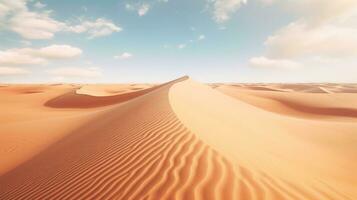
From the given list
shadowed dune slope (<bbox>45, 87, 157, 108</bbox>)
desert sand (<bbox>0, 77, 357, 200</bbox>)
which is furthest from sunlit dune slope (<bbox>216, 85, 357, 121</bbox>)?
desert sand (<bbox>0, 77, 357, 200</bbox>)

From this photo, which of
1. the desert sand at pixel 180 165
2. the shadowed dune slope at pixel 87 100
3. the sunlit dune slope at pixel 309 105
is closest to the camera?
the desert sand at pixel 180 165

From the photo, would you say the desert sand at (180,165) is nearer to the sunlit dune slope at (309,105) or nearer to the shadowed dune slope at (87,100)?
the sunlit dune slope at (309,105)

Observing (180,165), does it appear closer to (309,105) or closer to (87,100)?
(87,100)

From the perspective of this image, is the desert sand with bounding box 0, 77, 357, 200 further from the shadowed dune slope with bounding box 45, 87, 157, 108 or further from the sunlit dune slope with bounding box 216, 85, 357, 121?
the shadowed dune slope with bounding box 45, 87, 157, 108

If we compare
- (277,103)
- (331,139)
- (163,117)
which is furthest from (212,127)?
(277,103)

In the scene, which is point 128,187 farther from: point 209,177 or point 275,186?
point 275,186

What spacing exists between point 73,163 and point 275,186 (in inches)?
164

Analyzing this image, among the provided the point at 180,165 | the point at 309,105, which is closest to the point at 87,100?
the point at 309,105

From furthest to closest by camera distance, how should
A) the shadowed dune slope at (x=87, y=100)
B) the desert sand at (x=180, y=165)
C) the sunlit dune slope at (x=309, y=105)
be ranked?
the shadowed dune slope at (x=87, y=100) < the sunlit dune slope at (x=309, y=105) < the desert sand at (x=180, y=165)

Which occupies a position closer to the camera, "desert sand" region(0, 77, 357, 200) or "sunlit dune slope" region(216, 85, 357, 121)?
"desert sand" region(0, 77, 357, 200)

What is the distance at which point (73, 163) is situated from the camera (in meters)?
5.43

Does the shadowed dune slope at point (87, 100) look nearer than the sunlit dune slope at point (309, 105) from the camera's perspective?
No

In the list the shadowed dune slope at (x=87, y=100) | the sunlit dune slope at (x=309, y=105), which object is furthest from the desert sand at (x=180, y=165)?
the shadowed dune slope at (x=87, y=100)

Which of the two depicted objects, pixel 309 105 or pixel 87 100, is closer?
pixel 309 105
